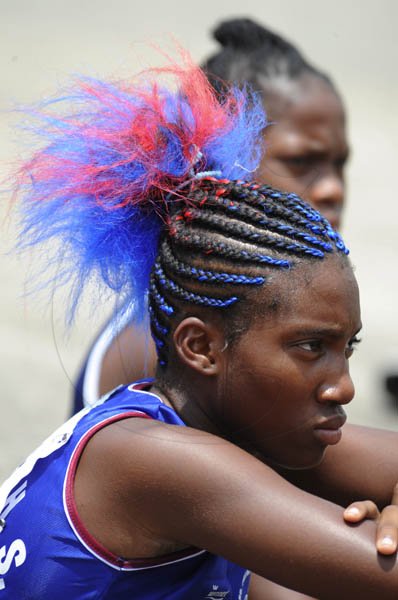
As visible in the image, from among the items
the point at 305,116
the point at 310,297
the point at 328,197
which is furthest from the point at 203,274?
the point at 305,116

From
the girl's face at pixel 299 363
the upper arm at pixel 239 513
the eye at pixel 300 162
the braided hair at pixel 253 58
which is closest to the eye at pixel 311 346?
the girl's face at pixel 299 363

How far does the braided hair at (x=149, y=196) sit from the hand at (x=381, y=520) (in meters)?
0.56

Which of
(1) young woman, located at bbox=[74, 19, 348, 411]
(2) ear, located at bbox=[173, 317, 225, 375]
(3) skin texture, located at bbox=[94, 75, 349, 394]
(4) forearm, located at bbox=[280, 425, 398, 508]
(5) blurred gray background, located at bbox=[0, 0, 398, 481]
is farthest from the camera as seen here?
(5) blurred gray background, located at bbox=[0, 0, 398, 481]

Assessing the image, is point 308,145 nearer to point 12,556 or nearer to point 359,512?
point 359,512

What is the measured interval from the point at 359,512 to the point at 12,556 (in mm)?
789

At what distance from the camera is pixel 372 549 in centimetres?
209

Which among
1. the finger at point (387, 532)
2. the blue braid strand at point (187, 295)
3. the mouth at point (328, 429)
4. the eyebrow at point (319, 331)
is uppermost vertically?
the blue braid strand at point (187, 295)

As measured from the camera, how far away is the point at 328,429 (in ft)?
7.82

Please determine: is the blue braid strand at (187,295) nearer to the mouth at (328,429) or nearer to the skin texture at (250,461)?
the skin texture at (250,461)

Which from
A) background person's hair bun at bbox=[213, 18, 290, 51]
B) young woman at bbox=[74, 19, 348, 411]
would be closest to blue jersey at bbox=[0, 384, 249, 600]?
young woman at bbox=[74, 19, 348, 411]

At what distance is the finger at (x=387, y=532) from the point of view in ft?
6.82

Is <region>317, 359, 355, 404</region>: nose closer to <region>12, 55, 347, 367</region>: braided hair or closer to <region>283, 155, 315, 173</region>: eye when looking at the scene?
<region>12, 55, 347, 367</region>: braided hair

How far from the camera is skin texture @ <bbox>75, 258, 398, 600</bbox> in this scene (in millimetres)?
2086

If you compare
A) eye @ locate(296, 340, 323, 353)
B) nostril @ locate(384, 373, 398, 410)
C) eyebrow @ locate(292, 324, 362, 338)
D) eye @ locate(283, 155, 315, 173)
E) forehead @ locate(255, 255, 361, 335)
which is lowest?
nostril @ locate(384, 373, 398, 410)
